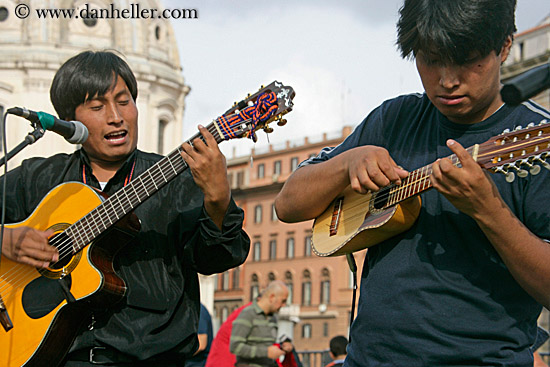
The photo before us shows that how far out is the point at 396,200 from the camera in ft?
8.78

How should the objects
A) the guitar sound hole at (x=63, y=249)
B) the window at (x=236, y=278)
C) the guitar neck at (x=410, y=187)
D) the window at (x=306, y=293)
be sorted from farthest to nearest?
the window at (x=236, y=278)
the window at (x=306, y=293)
the guitar sound hole at (x=63, y=249)
the guitar neck at (x=410, y=187)

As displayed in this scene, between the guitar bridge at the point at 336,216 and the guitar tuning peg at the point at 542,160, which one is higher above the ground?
the guitar tuning peg at the point at 542,160

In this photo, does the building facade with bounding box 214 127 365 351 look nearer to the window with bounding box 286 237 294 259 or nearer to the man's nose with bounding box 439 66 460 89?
the window with bounding box 286 237 294 259

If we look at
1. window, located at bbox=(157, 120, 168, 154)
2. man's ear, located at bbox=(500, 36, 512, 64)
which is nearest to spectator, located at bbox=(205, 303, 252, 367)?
man's ear, located at bbox=(500, 36, 512, 64)

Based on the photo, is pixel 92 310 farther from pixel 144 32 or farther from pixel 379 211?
pixel 144 32

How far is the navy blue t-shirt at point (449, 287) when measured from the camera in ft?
8.06

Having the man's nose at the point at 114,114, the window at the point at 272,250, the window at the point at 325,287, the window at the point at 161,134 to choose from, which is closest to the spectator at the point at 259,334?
the man's nose at the point at 114,114

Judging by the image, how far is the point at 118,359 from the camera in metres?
3.43

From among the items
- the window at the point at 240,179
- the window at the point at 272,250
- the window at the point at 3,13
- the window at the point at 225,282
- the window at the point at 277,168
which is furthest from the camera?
the window at the point at 225,282

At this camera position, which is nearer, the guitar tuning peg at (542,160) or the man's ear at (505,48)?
the guitar tuning peg at (542,160)

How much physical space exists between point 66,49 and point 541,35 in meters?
27.4

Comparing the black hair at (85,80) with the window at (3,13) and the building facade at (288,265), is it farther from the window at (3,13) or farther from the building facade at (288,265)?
the building facade at (288,265)

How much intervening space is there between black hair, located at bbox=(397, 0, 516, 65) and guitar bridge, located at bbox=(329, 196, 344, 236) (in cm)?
64

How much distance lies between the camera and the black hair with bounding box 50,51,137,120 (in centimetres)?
383
